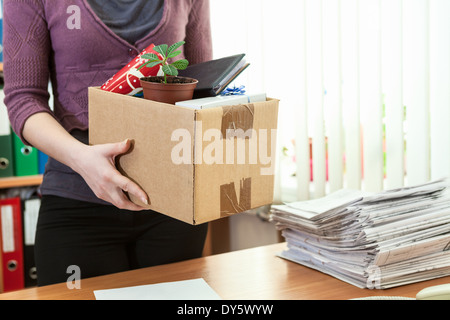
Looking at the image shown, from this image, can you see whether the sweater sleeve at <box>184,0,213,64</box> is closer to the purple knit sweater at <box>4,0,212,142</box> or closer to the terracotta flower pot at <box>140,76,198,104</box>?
the purple knit sweater at <box>4,0,212,142</box>

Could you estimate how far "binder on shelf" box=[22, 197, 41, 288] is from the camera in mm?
2240

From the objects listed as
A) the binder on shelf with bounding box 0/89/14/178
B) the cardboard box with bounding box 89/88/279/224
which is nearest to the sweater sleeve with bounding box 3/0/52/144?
the cardboard box with bounding box 89/88/279/224

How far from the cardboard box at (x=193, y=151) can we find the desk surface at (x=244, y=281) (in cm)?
17

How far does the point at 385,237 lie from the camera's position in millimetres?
999

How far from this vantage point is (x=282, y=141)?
213 cm

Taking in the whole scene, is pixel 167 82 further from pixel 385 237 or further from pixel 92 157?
pixel 385 237

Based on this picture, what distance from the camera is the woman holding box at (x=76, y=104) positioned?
110 cm

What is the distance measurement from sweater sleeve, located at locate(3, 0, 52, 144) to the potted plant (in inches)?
12.2

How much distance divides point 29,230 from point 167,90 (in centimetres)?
161

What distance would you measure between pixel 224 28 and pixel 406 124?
0.98 metres

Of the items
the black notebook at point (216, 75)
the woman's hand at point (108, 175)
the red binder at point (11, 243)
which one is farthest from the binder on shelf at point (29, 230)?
the black notebook at point (216, 75)

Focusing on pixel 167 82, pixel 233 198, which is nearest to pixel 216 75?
pixel 167 82

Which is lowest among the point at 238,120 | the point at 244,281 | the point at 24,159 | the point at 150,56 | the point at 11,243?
the point at 11,243
